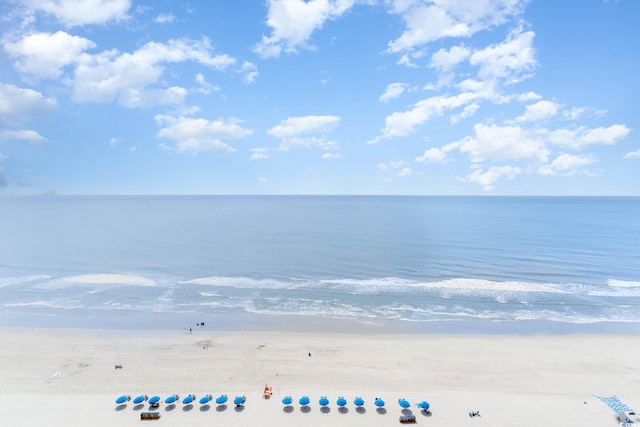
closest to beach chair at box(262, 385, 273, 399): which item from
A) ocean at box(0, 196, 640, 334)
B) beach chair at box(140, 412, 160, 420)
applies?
beach chair at box(140, 412, 160, 420)

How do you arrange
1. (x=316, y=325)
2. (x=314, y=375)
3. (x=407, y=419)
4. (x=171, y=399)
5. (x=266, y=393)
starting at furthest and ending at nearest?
(x=316, y=325), (x=314, y=375), (x=266, y=393), (x=171, y=399), (x=407, y=419)

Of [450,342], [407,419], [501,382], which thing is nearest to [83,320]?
[407,419]

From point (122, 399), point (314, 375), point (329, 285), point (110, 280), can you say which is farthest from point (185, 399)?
point (110, 280)

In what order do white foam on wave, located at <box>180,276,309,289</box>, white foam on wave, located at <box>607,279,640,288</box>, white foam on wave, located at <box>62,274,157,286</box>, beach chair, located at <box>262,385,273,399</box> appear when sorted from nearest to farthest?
beach chair, located at <box>262,385,273,399</box> < white foam on wave, located at <box>607,279,640,288</box> < white foam on wave, located at <box>180,276,309,289</box> < white foam on wave, located at <box>62,274,157,286</box>

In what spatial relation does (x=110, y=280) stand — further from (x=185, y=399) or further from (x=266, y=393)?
(x=266, y=393)

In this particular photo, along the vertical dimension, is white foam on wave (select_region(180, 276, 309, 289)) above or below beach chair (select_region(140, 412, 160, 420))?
above

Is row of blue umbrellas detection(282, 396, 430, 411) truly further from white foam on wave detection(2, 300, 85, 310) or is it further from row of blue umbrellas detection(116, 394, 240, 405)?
white foam on wave detection(2, 300, 85, 310)

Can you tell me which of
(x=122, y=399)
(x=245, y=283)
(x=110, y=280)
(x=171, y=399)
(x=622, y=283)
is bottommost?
(x=122, y=399)
